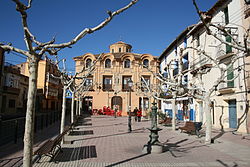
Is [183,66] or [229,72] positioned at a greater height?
[183,66]

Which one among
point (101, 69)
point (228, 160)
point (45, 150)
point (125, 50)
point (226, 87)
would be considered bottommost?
point (228, 160)

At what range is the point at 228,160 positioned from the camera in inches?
276

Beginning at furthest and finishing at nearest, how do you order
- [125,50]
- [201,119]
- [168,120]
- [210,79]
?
[125,50]
[201,119]
[210,79]
[168,120]

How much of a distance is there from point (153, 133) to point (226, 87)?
11.1m

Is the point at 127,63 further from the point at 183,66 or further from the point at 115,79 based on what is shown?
the point at 183,66

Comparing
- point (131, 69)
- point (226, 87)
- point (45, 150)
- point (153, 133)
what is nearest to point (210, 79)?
point (226, 87)

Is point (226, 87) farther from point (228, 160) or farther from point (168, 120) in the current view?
point (228, 160)

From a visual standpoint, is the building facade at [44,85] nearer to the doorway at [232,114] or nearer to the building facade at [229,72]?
the building facade at [229,72]

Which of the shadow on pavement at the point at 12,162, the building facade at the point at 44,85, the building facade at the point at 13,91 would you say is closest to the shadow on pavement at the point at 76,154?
the shadow on pavement at the point at 12,162

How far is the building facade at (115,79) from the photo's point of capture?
39.1 m

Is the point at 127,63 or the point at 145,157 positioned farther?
the point at 127,63

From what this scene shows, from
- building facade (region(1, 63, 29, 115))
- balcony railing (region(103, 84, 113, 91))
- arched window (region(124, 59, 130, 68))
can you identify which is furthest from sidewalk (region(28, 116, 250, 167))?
arched window (region(124, 59, 130, 68))

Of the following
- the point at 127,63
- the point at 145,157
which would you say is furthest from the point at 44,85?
the point at 145,157

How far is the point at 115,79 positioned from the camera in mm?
39906
